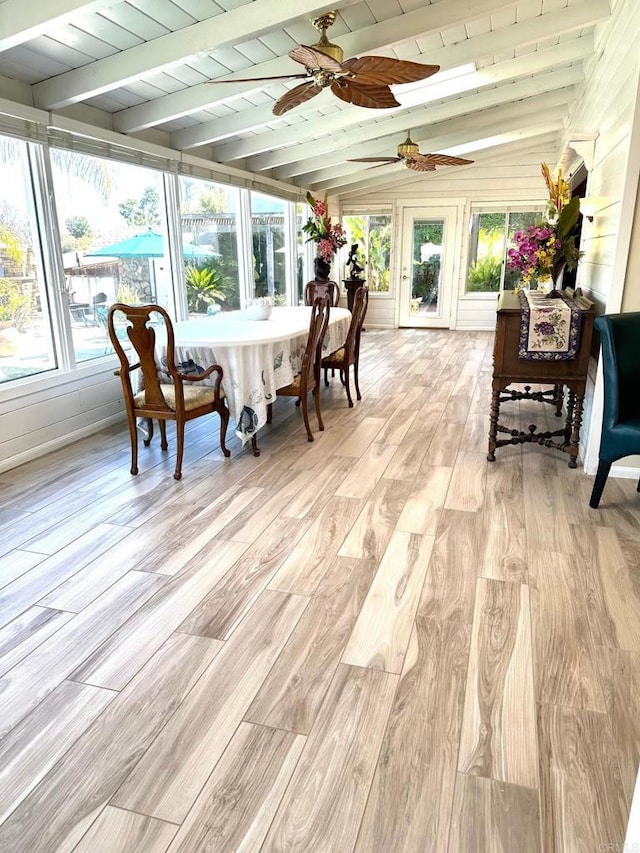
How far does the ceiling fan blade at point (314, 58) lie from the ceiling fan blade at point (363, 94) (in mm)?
169

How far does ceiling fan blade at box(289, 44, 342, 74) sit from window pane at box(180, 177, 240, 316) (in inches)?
115

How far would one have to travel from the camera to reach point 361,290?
4656mm

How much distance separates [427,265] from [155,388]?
293 inches

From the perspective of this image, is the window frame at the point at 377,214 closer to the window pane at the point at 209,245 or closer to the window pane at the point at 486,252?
the window pane at the point at 486,252

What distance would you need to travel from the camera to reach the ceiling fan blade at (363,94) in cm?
305

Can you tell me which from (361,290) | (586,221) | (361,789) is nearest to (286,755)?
(361,789)

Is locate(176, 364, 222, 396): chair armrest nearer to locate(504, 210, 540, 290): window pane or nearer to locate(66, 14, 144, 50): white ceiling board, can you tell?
locate(66, 14, 144, 50): white ceiling board

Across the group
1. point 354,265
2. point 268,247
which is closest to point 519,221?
point 354,265

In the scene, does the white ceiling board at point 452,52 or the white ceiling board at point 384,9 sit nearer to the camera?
the white ceiling board at point 384,9

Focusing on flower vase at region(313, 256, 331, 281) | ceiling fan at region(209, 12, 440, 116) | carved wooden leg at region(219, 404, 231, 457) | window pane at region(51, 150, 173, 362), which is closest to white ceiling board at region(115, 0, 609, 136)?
window pane at region(51, 150, 173, 362)

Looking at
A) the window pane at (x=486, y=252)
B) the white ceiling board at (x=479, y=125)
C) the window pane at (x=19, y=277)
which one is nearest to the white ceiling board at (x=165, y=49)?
the window pane at (x=19, y=277)

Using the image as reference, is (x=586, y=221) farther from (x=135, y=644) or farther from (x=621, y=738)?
(x=135, y=644)

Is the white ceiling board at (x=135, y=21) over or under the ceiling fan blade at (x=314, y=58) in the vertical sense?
over

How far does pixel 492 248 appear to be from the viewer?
9.39 metres
